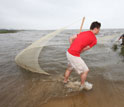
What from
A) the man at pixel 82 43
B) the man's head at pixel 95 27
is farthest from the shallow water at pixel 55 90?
the man's head at pixel 95 27

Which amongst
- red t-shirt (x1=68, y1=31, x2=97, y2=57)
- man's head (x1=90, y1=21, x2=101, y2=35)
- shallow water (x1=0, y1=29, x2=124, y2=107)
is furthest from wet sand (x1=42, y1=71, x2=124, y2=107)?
man's head (x1=90, y1=21, x2=101, y2=35)

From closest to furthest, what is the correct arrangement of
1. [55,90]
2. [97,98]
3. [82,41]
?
[82,41] < [97,98] < [55,90]

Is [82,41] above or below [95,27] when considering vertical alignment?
below

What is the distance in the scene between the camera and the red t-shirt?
224cm

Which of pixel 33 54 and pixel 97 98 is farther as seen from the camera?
pixel 33 54

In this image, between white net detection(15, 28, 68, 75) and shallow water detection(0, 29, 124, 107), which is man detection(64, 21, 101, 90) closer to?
shallow water detection(0, 29, 124, 107)

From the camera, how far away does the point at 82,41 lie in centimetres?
227

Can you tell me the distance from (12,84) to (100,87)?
9.73 feet

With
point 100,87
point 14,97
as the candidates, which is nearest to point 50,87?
point 14,97

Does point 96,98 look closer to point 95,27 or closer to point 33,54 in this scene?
point 95,27

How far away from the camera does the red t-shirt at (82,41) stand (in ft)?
7.34

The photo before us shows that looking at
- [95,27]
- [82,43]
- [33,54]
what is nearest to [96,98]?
[82,43]

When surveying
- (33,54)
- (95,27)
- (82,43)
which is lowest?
(33,54)

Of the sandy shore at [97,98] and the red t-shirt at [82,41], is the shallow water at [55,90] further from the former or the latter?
the red t-shirt at [82,41]
